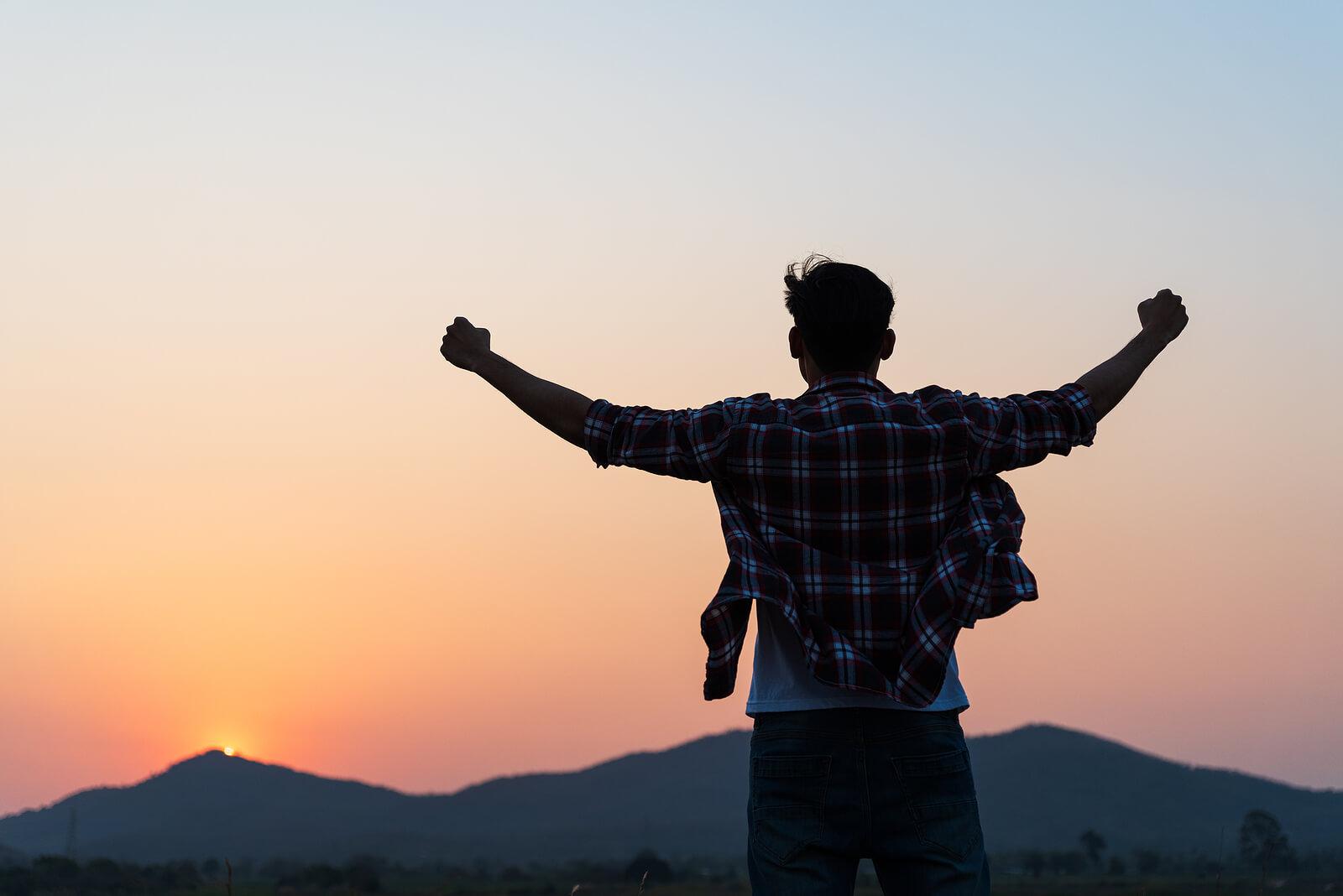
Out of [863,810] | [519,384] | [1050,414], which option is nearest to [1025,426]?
[1050,414]

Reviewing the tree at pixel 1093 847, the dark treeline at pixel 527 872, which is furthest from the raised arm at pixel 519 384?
the tree at pixel 1093 847

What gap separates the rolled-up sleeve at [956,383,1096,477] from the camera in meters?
3.33

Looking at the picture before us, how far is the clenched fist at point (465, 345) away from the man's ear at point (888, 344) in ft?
3.67

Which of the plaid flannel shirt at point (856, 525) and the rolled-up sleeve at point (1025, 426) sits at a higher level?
the rolled-up sleeve at point (1025, 426)

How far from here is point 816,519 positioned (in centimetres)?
314

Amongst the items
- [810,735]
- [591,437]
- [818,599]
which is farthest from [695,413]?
[810,735]

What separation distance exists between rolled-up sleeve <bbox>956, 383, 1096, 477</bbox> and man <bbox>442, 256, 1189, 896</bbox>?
1 centimetres

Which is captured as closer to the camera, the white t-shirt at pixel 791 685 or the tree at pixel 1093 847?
the white t-shirt at pixel 791 685

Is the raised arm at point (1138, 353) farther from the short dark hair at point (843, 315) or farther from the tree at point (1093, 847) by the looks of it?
the tree at point (1093, 847)

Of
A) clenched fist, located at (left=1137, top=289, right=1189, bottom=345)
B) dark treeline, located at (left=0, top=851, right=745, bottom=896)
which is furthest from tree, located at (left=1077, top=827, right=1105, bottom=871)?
clenched fist, located at (left=1137, top=289, right=1189, bottom=345)

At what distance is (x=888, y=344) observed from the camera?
11.6 ft

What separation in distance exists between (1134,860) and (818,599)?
18436 centimetres

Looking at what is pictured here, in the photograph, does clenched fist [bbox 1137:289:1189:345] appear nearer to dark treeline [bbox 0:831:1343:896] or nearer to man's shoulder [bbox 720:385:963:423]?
man's shoulder [bbox 720:385:963:423]

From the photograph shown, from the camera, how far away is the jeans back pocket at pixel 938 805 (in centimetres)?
306
